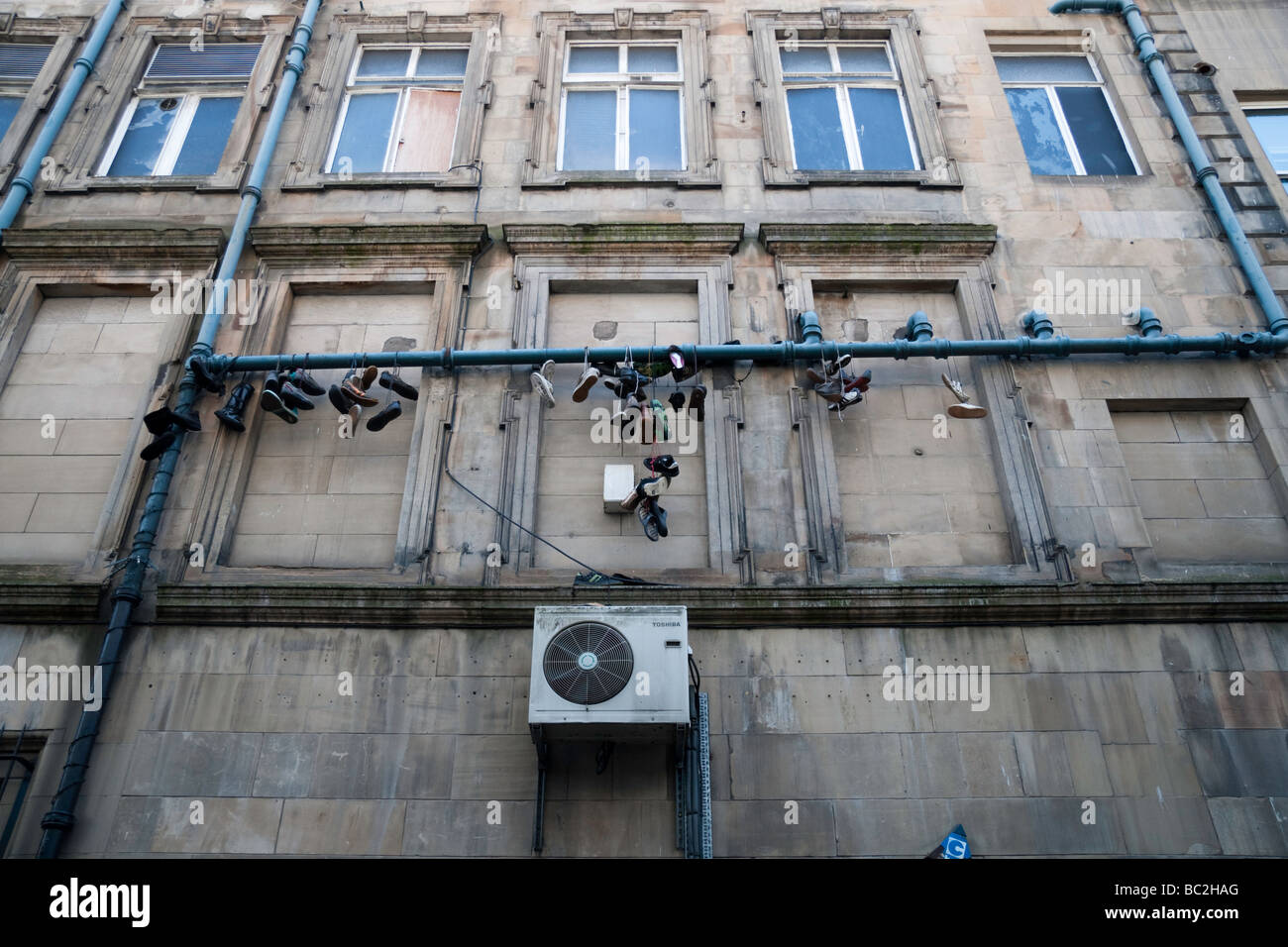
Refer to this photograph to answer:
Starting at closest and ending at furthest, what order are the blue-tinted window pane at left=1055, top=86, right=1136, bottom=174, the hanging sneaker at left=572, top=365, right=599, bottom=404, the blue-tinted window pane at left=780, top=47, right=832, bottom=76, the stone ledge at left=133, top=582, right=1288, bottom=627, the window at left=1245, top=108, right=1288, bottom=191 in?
the stone ledge at left=133, top=582, right=1288, bottom=627 → the hanging sneaker at left=572, top=365, right=599, bottom=404 → the blue-tinted window pane at left=1055, top=86, right=1136, bottom=174 → the window at left=1245, top=108, right=1288, bottom=191 → the blue-tinted window pane at left=780, top=47, right=832, bottom=76

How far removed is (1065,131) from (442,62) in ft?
28.5

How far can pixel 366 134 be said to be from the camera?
12711 mm

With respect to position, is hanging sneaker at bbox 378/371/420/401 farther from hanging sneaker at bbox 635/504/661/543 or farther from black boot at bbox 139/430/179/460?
hanging sneaker at bbox 635/504/661/543

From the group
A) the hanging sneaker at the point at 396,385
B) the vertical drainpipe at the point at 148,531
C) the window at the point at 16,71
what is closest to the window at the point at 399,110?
the vertical drainpipe at the point at 148,531

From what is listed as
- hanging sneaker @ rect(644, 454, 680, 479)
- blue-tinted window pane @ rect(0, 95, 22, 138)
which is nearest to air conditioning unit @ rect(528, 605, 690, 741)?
hanging sneaker @ rect(644, 454, 680, 479)

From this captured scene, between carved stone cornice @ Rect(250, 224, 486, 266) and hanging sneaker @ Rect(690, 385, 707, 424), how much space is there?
11.0 feet

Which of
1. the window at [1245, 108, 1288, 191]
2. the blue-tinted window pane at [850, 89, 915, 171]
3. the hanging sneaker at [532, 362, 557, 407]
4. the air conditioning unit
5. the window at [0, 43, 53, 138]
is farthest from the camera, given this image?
the window at [0, 43, 53, 138]

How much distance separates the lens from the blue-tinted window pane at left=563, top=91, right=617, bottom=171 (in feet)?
40.5

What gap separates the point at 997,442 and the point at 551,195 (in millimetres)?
6021

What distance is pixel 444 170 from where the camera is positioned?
1223 cm

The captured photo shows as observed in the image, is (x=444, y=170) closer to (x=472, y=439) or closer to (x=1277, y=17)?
(x=472, y=439)

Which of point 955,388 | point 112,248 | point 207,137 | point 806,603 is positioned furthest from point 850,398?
point 207,137

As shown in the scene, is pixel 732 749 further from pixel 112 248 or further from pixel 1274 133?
pixel 1274 133
